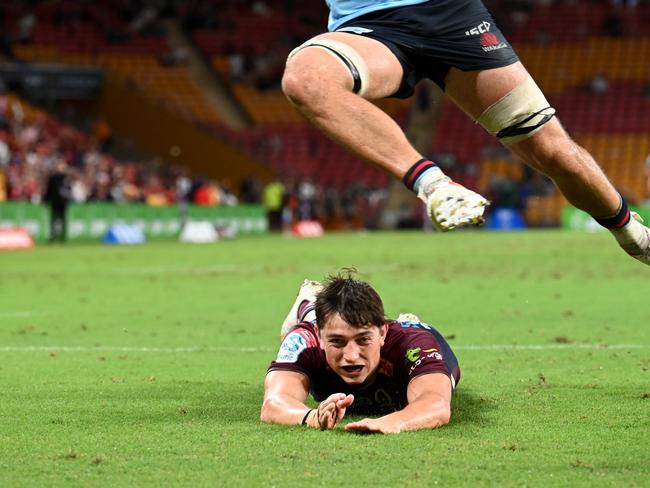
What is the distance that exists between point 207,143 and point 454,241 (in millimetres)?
15722

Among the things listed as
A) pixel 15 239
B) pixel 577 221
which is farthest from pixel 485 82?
pixel 577 221

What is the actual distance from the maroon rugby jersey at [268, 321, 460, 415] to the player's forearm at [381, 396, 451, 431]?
0.73 feet

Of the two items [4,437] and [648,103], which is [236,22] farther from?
[4,437]

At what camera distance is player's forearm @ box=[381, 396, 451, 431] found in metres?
4.83

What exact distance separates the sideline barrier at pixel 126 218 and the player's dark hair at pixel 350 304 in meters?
22.6

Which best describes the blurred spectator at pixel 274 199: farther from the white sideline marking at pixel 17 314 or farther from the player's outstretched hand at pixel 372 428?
the player's outstretched hand at pixel 372 428

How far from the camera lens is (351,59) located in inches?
202

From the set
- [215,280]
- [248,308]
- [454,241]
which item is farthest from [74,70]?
[248,308]

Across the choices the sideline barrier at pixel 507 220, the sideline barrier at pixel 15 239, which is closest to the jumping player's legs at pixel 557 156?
the sideline barrier at pixel 15 239

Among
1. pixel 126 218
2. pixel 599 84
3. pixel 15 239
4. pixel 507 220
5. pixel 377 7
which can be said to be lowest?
pixel 507 220

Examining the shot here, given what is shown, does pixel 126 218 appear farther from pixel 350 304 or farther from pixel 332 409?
pixel 332 409

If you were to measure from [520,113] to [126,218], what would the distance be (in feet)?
86.6

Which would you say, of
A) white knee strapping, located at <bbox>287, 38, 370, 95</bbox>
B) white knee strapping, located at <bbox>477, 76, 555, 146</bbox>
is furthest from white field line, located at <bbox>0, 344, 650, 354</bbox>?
white knee strapping, located at <bbox>287, 38, 370, 95</bbox>

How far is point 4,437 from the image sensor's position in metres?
4.78
